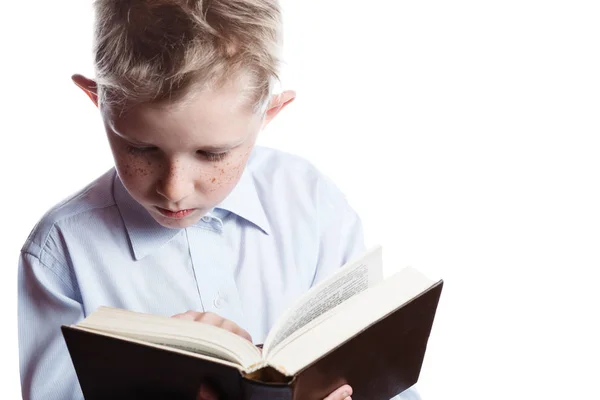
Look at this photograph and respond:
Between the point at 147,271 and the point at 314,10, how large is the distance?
103 centimetres

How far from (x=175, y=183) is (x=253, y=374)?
0.92ft

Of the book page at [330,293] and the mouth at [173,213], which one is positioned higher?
the mouth at [173,213]

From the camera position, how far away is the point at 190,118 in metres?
1.08

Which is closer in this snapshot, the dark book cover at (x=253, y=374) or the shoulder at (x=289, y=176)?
the dark book cover at (x=253, y=374)

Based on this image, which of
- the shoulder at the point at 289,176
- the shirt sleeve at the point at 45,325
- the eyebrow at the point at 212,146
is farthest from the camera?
the shoulder at the point at 289,176

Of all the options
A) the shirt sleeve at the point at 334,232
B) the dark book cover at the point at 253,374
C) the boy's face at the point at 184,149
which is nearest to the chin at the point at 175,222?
the boy's face at the point at 184,149

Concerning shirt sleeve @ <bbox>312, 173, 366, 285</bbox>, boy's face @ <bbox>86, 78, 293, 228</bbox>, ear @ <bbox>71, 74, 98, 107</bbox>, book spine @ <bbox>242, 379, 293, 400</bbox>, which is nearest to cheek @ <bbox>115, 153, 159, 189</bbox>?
boy's face @ <bbox>86, 78, 293, 228</bbox>

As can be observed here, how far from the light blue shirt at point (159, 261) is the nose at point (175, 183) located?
0.76 ft

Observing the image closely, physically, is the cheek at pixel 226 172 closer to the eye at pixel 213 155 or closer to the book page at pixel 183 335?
the eye at pixel 213 155

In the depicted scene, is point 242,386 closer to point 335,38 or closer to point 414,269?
point 414,269

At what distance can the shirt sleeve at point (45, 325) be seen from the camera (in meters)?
1.34

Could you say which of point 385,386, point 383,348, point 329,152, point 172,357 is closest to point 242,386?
point 172,357

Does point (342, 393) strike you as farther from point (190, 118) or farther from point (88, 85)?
point (88, 85)

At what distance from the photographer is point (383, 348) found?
3.92 ft
